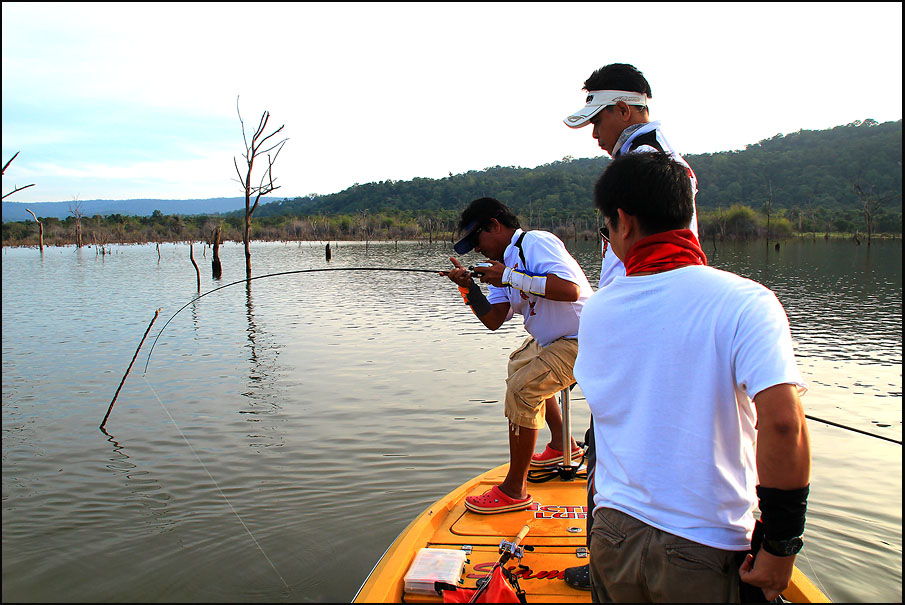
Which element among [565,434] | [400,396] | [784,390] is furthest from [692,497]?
[400,396]

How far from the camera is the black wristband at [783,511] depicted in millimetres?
1608

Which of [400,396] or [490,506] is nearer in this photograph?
[490,506]

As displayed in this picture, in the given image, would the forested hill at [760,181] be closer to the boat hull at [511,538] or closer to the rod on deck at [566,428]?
the rod on deck at [566,428]

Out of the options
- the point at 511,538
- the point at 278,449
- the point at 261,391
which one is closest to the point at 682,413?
the point at 511,538

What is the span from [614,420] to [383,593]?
5.50ft

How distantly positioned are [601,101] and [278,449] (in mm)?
5851

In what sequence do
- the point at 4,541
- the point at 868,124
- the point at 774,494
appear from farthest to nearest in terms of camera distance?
1. the point at 868,124
2. the point at 4,541
3. the point at 774,494

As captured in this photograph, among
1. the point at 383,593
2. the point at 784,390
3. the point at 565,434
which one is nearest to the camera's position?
the point at 784,390

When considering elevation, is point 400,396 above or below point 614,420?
below

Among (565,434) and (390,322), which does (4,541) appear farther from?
(390,322)

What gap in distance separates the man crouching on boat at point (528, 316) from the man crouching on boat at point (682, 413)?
2.12 m

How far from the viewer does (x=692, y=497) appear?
1.70m

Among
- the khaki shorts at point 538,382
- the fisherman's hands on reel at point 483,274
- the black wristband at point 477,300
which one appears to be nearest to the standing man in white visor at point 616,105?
the khaki shorts at point 538,382

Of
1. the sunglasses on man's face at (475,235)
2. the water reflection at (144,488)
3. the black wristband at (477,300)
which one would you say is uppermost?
the sunglasses on man's face at (475,235)
